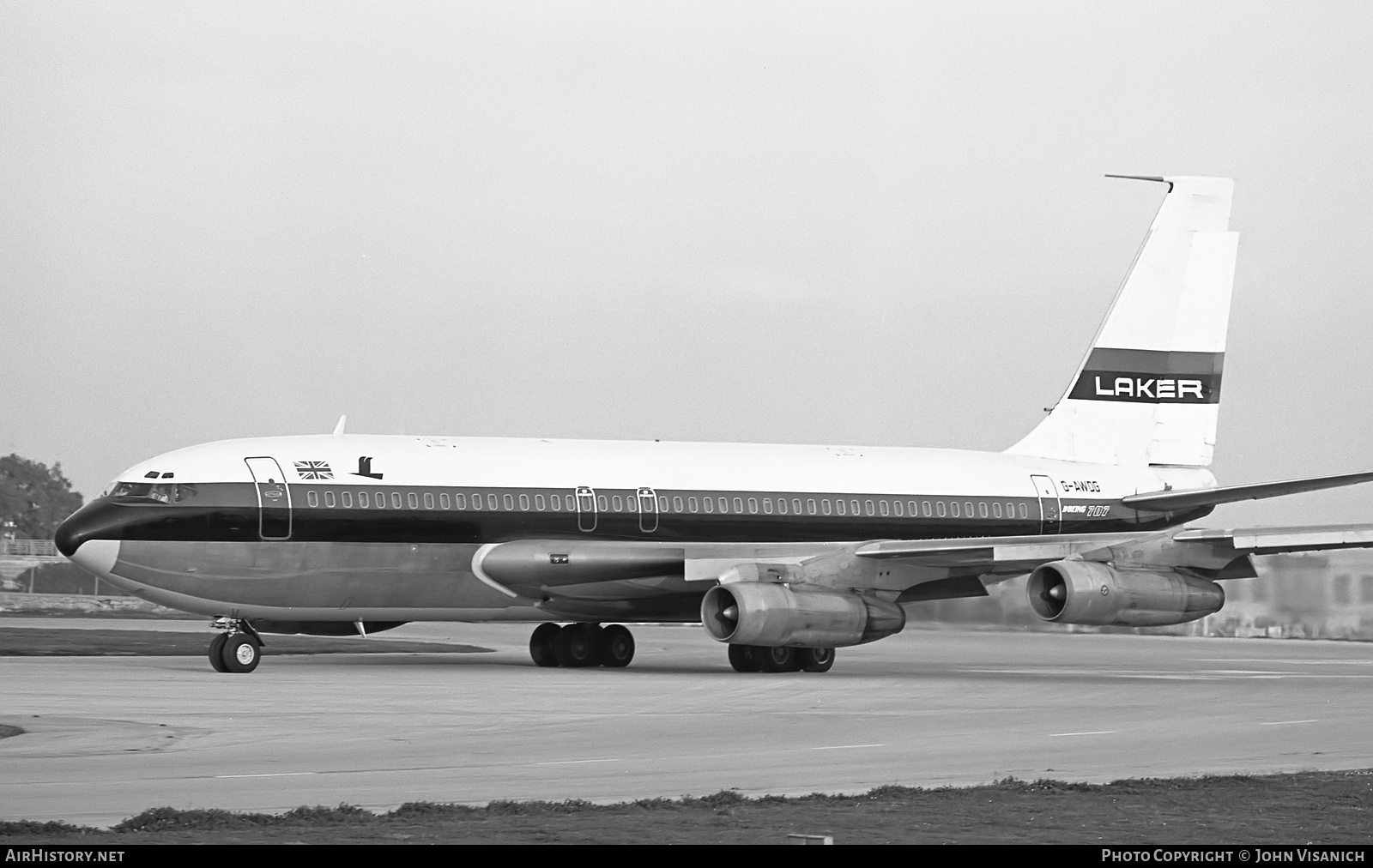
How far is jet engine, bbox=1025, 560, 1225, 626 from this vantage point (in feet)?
91.9

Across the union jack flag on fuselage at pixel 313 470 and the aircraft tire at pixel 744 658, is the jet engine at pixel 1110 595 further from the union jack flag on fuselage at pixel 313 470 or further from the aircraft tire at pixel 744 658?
the union jack flag on fuselage at pixel 313 470

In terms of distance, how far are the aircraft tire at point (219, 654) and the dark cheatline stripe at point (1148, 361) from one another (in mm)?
18272

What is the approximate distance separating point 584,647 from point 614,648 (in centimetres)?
54

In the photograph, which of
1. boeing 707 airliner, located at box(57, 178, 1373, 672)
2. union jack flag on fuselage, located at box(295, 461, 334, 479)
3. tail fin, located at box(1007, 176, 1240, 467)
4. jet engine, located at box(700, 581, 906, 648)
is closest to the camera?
boeing 707 airliner, located at box(57, 178, 1373, 672)

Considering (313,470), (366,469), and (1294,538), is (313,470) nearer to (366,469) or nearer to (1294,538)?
(366,469)

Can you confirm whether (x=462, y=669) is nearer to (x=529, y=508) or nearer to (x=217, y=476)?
(x=529, y=508)

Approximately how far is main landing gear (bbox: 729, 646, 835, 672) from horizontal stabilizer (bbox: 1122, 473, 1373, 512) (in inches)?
306

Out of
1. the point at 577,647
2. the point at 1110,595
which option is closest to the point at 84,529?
the point at 577,647

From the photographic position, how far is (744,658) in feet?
98.3

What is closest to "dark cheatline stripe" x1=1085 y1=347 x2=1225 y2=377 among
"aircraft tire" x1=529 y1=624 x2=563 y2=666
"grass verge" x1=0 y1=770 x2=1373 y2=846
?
"aircraft tire" x1=529 y1=624 x2=563 y2=666

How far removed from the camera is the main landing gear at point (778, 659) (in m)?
29.7

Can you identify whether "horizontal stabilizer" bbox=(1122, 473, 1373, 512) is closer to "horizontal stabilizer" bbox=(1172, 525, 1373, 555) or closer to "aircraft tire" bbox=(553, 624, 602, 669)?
"horizontal stabilizer" bbox=(1172, 525, 1373, 555)
